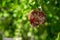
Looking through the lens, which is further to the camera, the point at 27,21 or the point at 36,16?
the point at 27,21

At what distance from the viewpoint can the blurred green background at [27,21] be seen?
183cm

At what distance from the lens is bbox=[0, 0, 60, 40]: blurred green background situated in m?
1.83

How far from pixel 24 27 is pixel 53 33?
28 cm

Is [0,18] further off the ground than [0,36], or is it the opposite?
[0,18]

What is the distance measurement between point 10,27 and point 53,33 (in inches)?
22.0

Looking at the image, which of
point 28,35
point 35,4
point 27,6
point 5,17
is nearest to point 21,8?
point 27,6

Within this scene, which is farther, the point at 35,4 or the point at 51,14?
the point at 51,14

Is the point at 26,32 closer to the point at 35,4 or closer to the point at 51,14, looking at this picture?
the point at 51,14

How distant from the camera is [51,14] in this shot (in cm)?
185

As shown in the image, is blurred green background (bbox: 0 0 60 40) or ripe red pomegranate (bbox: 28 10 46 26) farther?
blurred green background (bbox: 0 0 60 40)

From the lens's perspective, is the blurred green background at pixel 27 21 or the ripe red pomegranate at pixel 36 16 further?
the blurred green background at pixel 27 21

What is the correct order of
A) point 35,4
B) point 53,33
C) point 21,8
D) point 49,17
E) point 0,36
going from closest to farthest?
point 35,4, point 21,8, point 49,17, point 53,33, point 0,36

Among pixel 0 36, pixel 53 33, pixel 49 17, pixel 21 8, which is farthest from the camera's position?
pixel 0 36

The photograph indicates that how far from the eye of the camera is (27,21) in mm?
1970
